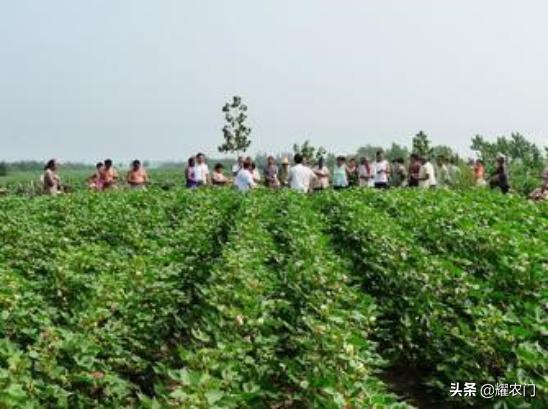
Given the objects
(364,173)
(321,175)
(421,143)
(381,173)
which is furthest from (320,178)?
(421,143)

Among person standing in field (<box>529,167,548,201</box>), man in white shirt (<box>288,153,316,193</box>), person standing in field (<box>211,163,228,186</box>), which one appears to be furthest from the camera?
person standing in field (<box>211,163,228,186</box>)

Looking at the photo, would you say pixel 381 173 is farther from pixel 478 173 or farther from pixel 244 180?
pixel 244 180

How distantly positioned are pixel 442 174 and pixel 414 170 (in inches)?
53.2

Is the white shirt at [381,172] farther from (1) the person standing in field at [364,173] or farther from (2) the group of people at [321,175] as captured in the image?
(1) the person standing in field at [364,173]

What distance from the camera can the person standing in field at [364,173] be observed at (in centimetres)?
2144

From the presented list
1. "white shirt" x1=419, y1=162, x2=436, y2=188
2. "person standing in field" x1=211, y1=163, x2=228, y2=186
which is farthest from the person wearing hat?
"white shirt" x1=419, y1=162, x2=436, y2=188

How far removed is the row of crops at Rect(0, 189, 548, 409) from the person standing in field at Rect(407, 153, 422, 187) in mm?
9245

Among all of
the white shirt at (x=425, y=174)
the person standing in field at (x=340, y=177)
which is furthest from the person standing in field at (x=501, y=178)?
the person standing in field at (x=340, y=177)

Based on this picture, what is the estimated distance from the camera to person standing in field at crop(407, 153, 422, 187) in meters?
19.7

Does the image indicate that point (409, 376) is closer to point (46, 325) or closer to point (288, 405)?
point (288, 405)

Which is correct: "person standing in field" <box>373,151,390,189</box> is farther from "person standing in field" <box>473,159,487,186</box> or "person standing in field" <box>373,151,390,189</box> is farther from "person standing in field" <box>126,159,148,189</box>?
"person standing in field" <box>126,159,148,189</box>

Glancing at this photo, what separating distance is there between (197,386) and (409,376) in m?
2.89

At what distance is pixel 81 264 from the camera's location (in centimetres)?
703

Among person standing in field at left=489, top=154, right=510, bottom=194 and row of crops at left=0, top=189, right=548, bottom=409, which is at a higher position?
person standing in field at left=489, top=154, right=510, bottom=194
